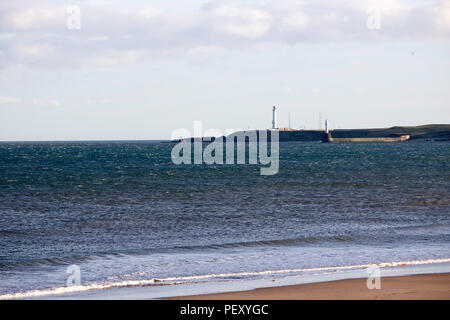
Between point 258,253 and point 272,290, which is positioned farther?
point 258,253

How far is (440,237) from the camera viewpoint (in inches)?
796

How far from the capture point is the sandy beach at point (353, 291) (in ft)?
39.5

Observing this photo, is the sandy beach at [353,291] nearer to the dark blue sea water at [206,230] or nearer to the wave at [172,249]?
the dark blue sea water at [206,230]

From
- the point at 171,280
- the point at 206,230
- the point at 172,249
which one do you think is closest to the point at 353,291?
the point at 171,280

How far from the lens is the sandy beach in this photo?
12031mm

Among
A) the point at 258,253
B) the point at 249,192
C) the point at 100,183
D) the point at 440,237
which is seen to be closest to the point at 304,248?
the point at 258,253

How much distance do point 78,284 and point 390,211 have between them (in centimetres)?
1877

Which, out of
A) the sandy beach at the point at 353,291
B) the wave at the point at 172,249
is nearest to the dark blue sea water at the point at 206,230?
the wave at the point at 172,249

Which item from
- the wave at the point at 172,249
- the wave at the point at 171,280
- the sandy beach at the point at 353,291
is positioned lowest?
the wave at the point at 172,249

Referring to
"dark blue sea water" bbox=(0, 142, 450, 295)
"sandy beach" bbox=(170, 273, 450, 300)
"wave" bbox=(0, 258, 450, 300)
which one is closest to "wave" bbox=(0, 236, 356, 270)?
"dark blue sea water" bbox=(0, 142, 450, 295)

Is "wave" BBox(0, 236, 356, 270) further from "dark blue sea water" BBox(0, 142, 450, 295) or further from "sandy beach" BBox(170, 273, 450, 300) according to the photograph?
"sandy beach" BBox(170, 273, 450, 300)

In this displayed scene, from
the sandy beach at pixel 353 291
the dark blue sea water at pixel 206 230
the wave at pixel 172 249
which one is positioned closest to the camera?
the sandy beach at pixel 353 291

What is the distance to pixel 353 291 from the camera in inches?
492

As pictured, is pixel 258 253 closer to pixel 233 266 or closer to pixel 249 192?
pixel 233 266
